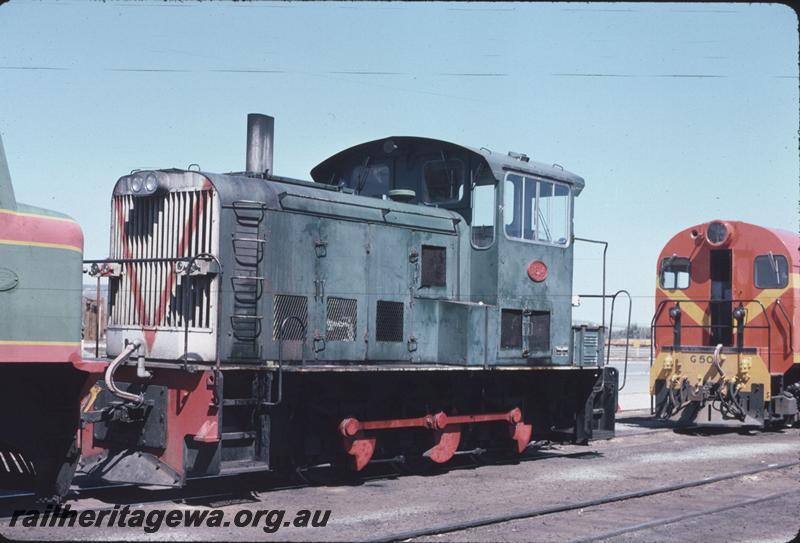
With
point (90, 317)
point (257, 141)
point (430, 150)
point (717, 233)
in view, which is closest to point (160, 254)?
point (257, 141)

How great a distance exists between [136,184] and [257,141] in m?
1.31

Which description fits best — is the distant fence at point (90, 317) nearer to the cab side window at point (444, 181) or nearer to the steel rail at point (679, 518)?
the cab side window at point (444, 181)

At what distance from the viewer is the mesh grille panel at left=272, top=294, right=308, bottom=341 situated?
966 cm

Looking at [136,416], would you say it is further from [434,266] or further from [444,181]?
[444,181]

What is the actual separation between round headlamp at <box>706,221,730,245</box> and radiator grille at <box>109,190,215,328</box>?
10750mm

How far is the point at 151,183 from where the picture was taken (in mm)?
9664

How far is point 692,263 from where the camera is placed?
57.5ft

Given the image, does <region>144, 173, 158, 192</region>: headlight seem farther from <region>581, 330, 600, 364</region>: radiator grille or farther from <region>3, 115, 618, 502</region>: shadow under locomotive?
<region>581, 330, 600, 364</region>: radiator grille

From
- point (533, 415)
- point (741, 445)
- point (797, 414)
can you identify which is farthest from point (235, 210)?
point (797, 414)

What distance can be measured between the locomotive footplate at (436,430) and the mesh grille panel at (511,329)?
88cm

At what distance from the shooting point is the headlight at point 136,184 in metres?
9.79

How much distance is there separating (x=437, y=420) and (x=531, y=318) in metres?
1.99

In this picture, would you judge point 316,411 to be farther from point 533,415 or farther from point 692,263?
point 692,263

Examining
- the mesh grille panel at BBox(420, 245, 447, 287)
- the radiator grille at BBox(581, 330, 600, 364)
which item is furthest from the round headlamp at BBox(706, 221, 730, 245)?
the mesh grille panel at BBox(420, 245, 447, 287)
